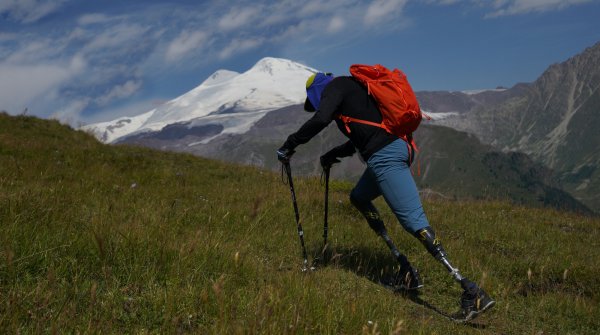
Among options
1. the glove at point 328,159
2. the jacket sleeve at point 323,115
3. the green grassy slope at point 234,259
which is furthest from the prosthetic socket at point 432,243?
the glove at point 328,159

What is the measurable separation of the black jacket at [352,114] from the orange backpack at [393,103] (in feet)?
0.25

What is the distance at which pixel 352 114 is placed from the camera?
664 centimetres

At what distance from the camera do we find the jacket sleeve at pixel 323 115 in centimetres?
633

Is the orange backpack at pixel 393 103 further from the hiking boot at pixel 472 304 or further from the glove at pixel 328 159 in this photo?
the hiking boot at pixel 472 304

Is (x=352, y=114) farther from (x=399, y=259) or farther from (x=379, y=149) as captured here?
(x=399, y=259)

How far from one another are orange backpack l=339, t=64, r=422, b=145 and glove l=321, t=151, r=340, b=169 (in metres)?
1.54

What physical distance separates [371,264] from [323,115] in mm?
3277

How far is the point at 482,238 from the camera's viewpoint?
1016 centimetres

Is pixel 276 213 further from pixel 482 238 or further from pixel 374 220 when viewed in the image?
pixel 482 238

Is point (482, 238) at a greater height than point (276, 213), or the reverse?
point (276, 213)

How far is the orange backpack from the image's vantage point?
21.3 feet

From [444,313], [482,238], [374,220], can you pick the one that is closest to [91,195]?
[374,220]

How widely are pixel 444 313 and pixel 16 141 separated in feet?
48.4

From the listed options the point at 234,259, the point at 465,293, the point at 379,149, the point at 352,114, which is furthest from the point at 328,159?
the point at 234,259
